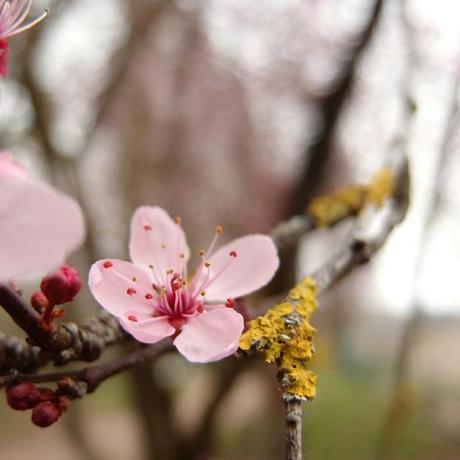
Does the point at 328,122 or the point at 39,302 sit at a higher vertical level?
the point at 328,122

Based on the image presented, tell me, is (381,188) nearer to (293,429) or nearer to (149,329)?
(149,329)

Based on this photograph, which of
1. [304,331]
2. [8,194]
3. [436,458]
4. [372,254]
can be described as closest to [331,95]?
[372,254]

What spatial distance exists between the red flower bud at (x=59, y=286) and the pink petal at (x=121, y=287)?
0.07 feet

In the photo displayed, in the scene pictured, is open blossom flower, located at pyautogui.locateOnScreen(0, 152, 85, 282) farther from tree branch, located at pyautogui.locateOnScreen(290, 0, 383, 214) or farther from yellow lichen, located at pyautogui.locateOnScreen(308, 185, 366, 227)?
tree branch, located at pyautogui.locateOnScreen(290, 0, 383, 214)

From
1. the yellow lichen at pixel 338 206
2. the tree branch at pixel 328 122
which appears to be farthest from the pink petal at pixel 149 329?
the tree branch at pixel 328 122

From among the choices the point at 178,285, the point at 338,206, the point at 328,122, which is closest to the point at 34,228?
the point at 178,285

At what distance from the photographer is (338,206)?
118cm

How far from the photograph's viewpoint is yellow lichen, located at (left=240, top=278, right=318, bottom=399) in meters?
0.54

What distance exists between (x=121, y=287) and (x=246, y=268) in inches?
5.5

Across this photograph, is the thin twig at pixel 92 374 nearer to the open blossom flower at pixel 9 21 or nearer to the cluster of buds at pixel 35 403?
the cluster of buds at pixel 35 403

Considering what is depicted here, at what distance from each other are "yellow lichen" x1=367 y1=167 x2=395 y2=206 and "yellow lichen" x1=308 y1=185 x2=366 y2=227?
0.02 metres

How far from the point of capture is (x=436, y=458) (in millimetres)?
5469

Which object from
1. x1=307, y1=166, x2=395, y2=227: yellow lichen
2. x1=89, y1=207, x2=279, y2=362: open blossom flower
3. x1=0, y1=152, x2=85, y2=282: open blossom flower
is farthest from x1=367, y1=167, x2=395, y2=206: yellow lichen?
x1=0, y1=152, x2=85, y2=282: open blossom flower

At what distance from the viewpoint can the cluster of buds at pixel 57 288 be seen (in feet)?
1.85
